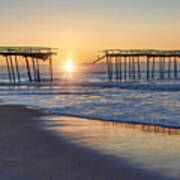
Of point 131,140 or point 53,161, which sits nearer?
point 53,161

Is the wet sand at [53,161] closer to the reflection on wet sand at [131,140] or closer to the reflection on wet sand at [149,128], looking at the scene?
the reflection on wet sand at [131,140]

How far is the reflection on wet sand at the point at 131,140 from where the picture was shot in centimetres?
498

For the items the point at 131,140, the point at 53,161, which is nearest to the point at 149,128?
the point at 131,140

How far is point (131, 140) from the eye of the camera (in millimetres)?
6355

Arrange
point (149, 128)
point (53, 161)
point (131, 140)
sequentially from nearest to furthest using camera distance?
point (53, 161) → point (131, 140) → point (149, 128)

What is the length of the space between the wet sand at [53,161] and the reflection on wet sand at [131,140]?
29cm

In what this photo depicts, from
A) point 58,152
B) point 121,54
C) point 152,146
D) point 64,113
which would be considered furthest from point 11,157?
point 121,54

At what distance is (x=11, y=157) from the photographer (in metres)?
5.18

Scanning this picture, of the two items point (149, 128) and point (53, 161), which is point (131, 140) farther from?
point (53, 161)

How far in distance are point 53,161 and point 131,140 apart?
2.05 meters

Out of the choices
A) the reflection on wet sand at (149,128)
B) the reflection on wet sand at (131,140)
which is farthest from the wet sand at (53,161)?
the reflection on wet sand at (149,128)

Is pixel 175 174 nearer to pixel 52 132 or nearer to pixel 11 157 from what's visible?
pixel 11 157

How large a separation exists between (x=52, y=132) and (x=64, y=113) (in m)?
3.32

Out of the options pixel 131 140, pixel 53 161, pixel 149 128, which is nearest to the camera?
pixel 53 161
